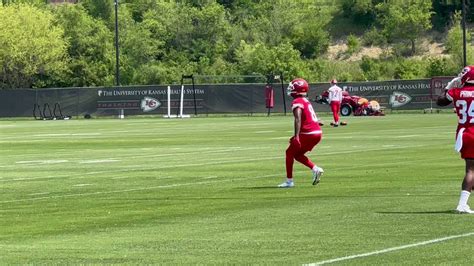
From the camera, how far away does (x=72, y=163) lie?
31.1m

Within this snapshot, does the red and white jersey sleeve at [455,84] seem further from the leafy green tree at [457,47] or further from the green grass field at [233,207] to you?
the leafy green tree at [457,47]

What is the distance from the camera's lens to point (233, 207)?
61.1 feet

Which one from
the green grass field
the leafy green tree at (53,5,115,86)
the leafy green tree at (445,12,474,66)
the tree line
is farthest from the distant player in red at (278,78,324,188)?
the leafy green tree at (53,5,115,86)

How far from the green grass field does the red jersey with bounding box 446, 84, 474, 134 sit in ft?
3.76

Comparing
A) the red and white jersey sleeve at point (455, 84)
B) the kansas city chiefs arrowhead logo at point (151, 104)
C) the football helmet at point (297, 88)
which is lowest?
the kansas city chiefs arrowhead logo at point (151, 104)

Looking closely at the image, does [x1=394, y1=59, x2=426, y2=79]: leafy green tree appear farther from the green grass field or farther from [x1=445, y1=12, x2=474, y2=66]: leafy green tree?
the green grass field

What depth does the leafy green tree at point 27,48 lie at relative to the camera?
336ft

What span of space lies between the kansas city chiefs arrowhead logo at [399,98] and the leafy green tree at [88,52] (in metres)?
35.9

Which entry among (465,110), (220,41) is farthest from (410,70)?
(465,110)

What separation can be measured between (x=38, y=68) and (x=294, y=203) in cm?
8818

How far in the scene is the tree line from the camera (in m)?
103

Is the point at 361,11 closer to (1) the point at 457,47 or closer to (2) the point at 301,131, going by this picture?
(1) the point at 457,47

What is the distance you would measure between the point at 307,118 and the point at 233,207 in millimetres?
4039

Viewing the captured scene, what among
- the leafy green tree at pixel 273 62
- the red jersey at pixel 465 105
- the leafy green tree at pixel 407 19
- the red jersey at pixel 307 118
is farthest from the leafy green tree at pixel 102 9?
the red jersey at pixel 465 105
